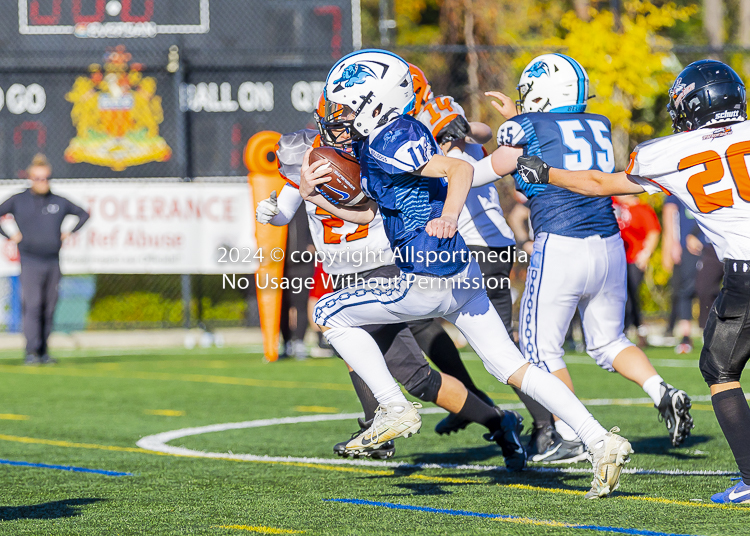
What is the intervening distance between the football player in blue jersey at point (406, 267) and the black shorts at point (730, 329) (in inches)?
18.9

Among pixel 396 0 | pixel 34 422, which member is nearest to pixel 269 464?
pixel 34 422

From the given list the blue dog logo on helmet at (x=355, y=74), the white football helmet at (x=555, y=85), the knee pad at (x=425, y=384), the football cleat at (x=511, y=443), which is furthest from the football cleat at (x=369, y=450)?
the white football helmet at (x=555, y=85)

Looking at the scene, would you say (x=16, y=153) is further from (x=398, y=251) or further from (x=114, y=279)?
(x=398, y=251)

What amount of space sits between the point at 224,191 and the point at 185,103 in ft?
5.39

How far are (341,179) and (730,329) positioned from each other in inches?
68.4

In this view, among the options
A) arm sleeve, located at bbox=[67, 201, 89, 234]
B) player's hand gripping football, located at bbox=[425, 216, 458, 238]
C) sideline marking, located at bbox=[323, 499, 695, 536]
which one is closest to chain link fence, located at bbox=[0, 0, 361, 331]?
arm sleeve, located at bbox=[67, 201, 89, 234]

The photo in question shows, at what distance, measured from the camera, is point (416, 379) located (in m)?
5.34

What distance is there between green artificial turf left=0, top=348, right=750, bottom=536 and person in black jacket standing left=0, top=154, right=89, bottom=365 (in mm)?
2797

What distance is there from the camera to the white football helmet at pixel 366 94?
4.75m

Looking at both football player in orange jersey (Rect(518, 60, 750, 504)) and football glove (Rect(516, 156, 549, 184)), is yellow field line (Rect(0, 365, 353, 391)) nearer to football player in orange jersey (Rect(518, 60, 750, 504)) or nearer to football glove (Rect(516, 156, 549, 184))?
football glove (Rect(516, 156, 549, 184))

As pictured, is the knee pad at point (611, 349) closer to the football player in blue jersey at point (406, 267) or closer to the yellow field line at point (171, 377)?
the football player in blue jersey at point (406, 267)

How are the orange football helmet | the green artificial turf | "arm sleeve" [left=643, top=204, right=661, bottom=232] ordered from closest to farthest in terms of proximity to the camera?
the green artificial turf
the orange football helmet
"arm sleeve" [left=643, top=204, right=661, bottom=232]

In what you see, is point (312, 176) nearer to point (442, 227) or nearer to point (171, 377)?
point (442, 227)

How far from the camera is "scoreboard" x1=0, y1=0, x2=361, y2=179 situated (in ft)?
50.2
